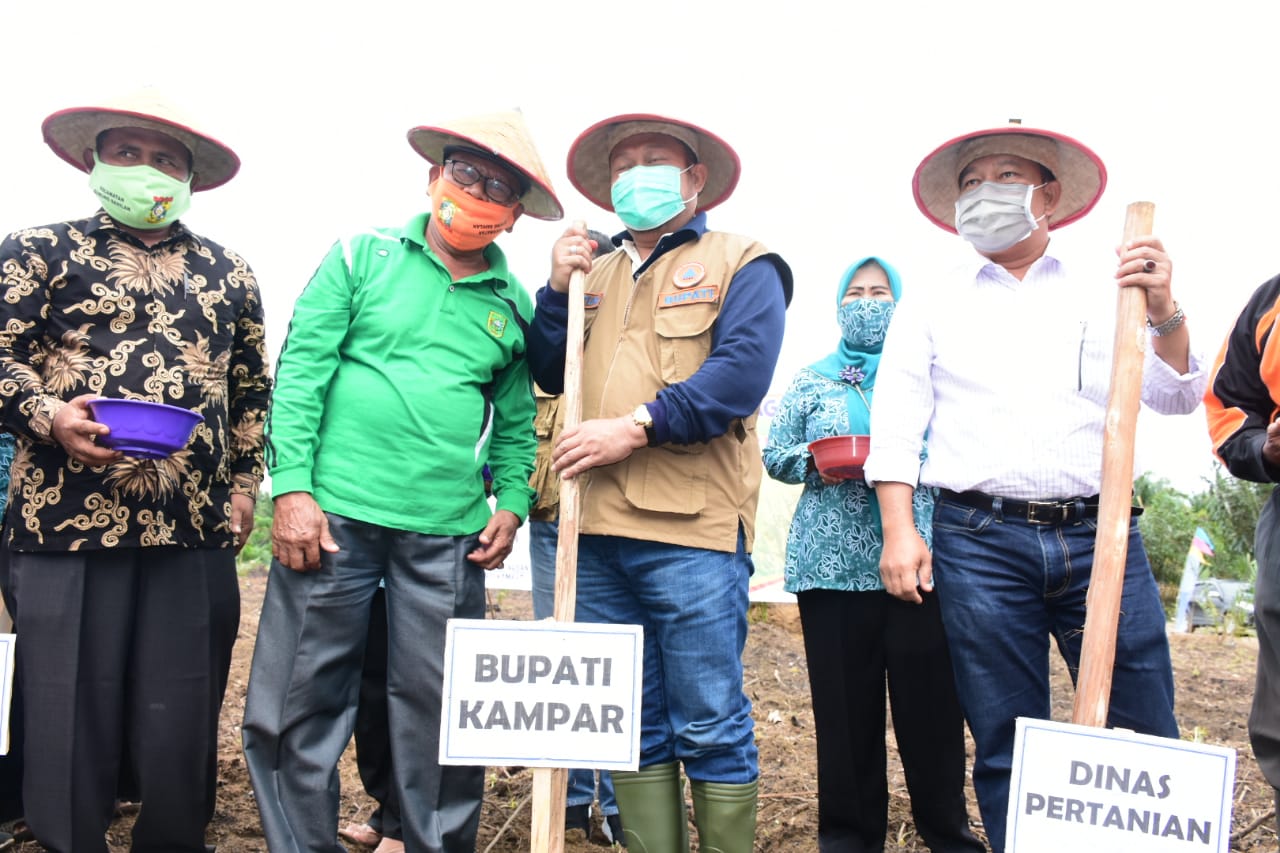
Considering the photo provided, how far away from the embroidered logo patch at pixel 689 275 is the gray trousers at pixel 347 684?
929mm

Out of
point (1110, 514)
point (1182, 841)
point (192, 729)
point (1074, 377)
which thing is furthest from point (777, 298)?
point (192, 729)

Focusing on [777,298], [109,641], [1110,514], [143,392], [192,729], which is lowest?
[192,729]

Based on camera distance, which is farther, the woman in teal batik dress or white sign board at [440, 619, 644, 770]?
the woman in teal batik dress

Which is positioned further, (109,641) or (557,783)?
(109,641)

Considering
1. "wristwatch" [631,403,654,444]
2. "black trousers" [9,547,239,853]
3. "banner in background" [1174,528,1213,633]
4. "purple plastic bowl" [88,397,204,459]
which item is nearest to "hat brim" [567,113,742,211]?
"wristwatch" [631,403,654,444]

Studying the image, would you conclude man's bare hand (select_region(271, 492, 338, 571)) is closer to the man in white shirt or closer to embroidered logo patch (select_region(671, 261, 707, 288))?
embroidered logo patch (select_region(671, 261, 707, 288))

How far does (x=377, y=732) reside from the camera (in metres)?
3.41

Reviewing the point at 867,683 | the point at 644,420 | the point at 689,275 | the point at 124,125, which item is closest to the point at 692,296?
the point at 689,275

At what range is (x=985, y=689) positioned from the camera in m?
2.56

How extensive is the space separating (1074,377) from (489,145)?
162cm

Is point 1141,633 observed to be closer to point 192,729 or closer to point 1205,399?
point 1205,399

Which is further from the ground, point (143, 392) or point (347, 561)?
point (143, 392)

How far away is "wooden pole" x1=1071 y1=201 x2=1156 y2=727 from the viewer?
2176 millimetres

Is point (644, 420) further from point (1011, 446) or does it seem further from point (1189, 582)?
point (1189, 582)
